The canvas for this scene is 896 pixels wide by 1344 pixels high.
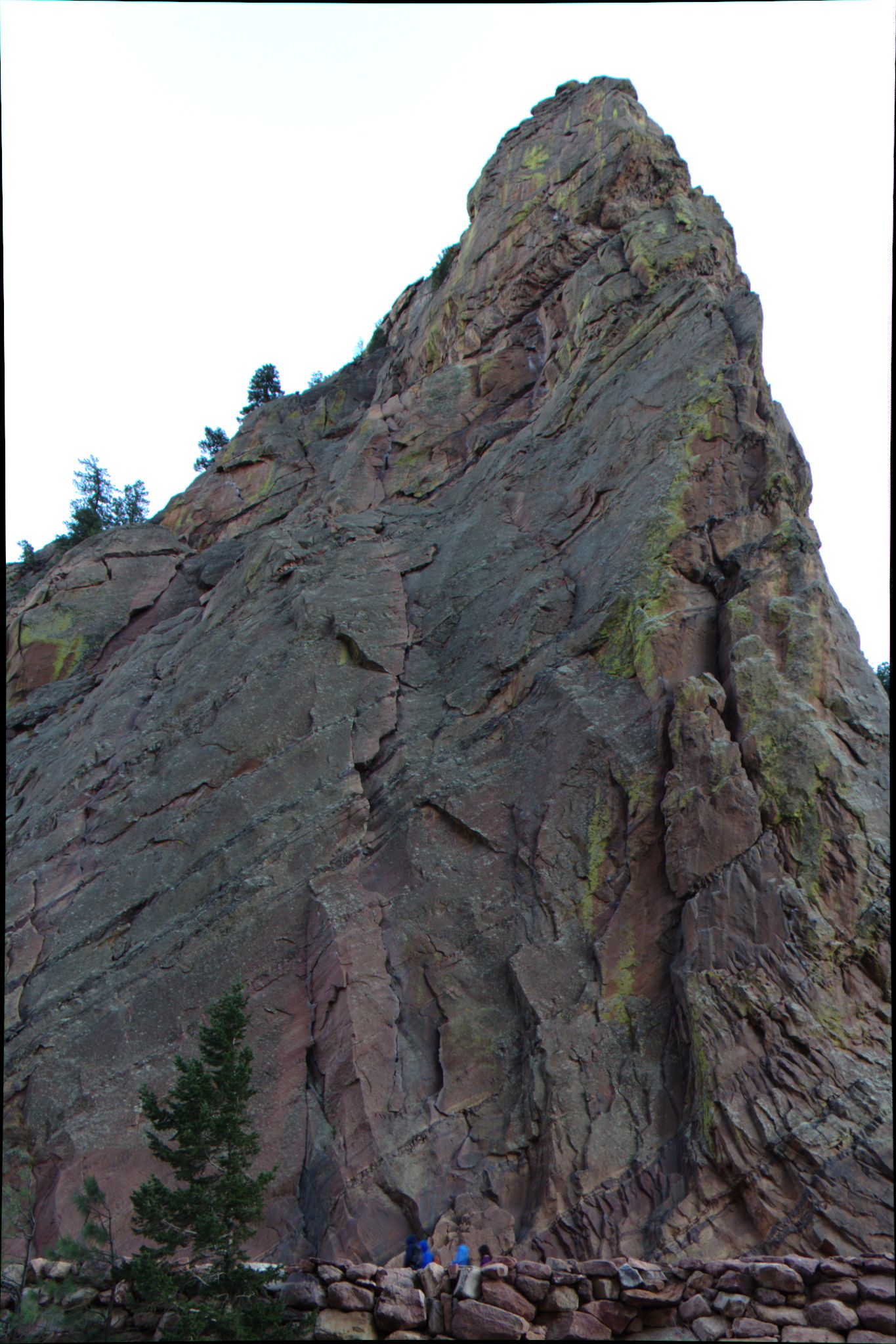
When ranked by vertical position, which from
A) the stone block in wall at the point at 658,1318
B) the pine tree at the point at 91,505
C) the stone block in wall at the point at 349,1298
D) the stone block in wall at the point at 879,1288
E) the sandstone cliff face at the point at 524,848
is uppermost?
the pine tree at the point at 91,505

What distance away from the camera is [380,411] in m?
39.6

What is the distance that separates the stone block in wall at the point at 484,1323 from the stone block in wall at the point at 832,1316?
4286 millimetres

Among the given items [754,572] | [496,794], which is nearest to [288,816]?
[496,794]

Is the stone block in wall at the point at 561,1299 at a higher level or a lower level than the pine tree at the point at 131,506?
lower

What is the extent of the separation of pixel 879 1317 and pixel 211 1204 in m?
10.4

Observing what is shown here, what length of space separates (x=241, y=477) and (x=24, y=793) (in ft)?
56.5

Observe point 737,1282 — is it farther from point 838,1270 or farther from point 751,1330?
point 838,1270

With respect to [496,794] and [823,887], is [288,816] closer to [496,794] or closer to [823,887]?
[496,794]

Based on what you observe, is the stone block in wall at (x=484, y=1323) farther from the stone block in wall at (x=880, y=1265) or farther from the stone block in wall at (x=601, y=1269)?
the stone block in wall at (x=880, y=1265)

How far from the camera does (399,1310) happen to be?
1688 centimetres

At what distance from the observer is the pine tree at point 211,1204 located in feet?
54.1

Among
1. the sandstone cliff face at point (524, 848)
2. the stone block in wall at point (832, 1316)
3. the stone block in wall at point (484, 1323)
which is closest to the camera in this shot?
the stone block in wall at point (832, 1316)

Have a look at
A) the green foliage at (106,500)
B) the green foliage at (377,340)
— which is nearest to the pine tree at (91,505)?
the green foliage at (106,500)

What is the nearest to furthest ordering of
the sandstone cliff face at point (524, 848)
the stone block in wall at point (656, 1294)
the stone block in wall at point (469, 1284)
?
the stone block in wall at point (656, 1294), the stone block in wall at point (469, 1284), the sandstone cliff face at point (524, 848)
